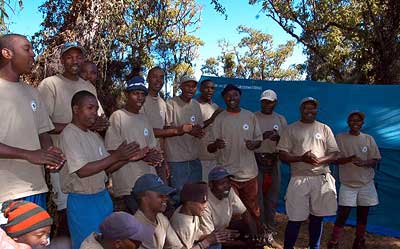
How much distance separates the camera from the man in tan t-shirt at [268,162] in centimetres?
516

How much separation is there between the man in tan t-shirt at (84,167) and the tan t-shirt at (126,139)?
19.7 inches

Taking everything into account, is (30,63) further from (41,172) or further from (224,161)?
(224,161)

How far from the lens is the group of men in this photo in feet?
9.12

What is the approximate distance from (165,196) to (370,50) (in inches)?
389

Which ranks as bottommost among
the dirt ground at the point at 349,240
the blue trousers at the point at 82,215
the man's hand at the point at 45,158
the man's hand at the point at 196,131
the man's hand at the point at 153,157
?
the dirt ground at the point at 349,240

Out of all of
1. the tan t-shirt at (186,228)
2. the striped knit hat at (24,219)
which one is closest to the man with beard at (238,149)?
the tan t-shirt at (186,228)

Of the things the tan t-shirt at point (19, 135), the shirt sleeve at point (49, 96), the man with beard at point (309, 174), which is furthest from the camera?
the man with beard at point (309, 174)

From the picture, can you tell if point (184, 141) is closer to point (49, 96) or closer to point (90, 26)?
point (49, 96)

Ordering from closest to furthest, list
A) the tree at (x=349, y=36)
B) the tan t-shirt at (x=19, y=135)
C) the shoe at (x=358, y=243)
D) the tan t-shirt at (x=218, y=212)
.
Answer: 1. the tan t-shirt at (x=19, y=135)
2. the tan t-shirt at (x=218, y=212)
3. the shoe at (x=358, y=243)
4. the tree at (x=349, y=36)

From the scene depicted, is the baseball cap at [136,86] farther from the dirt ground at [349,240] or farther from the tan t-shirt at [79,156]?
the dirt ground at [349,240]

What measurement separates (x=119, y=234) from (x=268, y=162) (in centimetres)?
313

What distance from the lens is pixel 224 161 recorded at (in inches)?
186

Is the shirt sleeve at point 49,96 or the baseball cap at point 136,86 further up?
the baseball cap at point 136,86

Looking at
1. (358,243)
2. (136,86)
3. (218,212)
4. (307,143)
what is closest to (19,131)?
(136,86)
